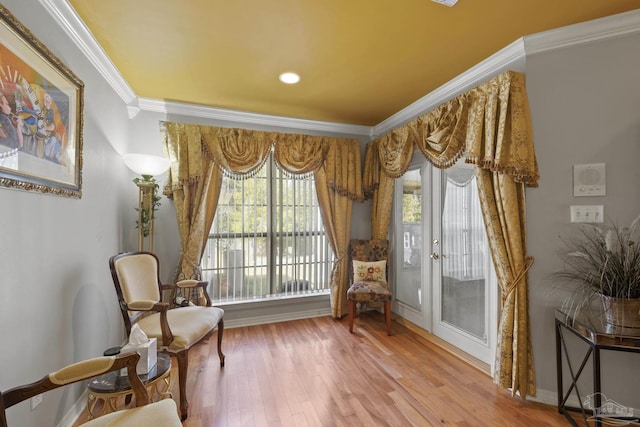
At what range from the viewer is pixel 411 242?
11.3 ft

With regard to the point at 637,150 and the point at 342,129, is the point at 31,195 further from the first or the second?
the point at 637,150

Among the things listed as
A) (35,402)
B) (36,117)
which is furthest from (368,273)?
(36,117)

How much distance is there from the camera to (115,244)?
8.47 ft

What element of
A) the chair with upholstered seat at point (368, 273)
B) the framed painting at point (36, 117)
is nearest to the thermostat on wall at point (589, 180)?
the chair with upholstered seat at point (368, 273)

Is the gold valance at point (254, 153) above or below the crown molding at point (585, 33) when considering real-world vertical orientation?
below

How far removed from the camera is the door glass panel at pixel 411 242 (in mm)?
3289

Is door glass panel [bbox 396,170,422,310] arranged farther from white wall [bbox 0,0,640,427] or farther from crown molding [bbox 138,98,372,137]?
white wall [bbox 0,0,640,427]

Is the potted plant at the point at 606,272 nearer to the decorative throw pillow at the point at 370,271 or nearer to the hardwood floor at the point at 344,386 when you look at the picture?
the hardwood floor at the point at 344,386

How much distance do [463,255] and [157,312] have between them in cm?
278

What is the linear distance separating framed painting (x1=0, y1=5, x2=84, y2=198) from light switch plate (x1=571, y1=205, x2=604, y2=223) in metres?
3.30

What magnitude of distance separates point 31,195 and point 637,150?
3.62 m

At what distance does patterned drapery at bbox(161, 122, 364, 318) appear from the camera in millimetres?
3076

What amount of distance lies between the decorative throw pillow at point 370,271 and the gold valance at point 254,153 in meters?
0.89

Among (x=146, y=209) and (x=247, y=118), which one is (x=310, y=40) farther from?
(x=146, y=209)
